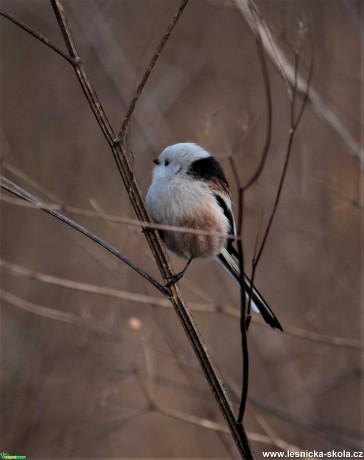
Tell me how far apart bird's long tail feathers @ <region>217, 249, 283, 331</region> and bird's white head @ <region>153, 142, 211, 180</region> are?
0.37 meters

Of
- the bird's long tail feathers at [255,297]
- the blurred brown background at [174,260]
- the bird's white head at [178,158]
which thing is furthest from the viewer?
the blurred brown background at [174,260]

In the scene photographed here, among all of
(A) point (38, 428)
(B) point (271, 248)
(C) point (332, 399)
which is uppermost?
(B) point (271, 248)

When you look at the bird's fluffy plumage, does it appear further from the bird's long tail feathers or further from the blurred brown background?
the blurred brown background

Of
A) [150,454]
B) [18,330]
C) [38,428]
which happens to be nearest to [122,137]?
[38,428]

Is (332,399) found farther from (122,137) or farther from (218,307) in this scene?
(122,137)

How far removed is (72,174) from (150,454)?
7.26 ft

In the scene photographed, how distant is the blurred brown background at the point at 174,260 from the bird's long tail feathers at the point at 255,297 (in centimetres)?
77

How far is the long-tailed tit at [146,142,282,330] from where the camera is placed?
2.31m

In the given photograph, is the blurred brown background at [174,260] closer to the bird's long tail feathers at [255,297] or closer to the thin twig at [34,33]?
the bird's long tail feathers at [255,297]

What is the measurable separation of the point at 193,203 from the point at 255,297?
41 cm

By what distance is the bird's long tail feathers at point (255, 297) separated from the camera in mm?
2225

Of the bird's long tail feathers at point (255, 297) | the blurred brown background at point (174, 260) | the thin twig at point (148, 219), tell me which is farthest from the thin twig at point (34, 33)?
the blurred brown background at point (174, 260)

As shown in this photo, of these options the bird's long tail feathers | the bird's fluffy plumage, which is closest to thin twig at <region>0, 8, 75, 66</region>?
the bird's fluffy plumage

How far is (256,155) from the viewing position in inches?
169
